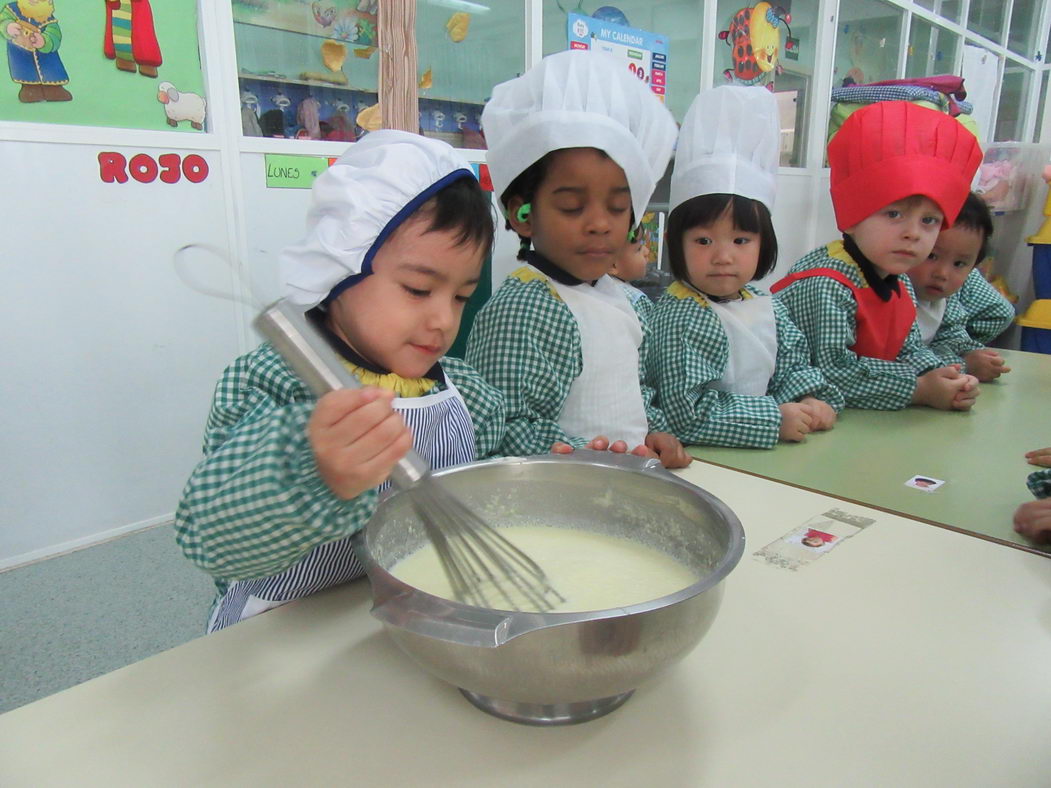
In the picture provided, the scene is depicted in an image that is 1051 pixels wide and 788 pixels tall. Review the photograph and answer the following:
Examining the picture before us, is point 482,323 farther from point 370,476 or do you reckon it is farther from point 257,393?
point 370,476

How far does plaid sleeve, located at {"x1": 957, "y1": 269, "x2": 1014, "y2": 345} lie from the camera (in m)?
1.82

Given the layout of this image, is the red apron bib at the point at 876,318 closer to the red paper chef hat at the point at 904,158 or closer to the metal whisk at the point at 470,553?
the red paper chef hat at the point at 904,158

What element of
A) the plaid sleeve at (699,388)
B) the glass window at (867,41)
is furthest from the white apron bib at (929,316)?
the glass window at (867,41)

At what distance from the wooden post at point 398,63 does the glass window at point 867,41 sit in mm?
2791

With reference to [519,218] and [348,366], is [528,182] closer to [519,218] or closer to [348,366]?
[519,218]

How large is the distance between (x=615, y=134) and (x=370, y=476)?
645 millimetres

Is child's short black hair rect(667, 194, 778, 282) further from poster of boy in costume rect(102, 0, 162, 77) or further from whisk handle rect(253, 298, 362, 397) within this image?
poster of boy in costume rect(102, 0, 162, 77)

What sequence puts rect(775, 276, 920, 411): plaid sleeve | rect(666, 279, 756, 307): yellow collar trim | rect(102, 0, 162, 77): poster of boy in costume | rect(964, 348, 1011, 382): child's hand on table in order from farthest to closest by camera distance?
rect(964, 348, 1011, 382): child's hand on table, rect(102, 0, 162, 77): poster of boy in costume, rect(775, 276, 920, 411): plaid sleeve, rect(666, 279, 756, 307): yellow collar trim

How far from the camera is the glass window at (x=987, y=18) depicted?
388 centimetres

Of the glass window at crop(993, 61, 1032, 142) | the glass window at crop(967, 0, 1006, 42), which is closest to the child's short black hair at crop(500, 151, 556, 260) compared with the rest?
the glass window at crop(967, 0, 1006, 42)

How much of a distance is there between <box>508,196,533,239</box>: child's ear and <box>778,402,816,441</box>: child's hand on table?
1.55 feet

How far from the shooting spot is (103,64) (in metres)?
1.38

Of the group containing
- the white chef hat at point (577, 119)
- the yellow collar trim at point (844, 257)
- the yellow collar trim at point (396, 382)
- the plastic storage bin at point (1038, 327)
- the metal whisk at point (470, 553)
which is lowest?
the plastic storage bin at point (1038, 327)

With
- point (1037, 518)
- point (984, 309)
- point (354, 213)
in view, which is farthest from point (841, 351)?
point (354, 213)
